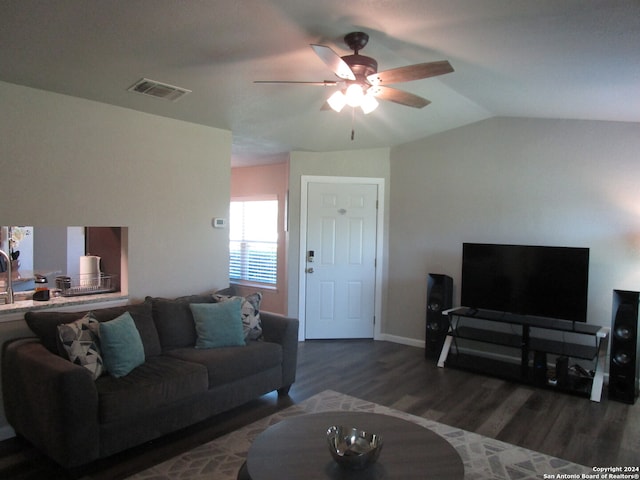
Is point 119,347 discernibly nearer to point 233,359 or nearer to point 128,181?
point 233,359

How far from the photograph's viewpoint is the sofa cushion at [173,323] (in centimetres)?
362

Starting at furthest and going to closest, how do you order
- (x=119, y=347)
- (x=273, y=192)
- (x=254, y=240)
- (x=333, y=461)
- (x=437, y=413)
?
(x=254, y=240), (x=273, y=192), (x=437, y=413), (x=119, y=347), (x=333, y=461)

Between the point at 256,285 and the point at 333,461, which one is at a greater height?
the point at 256,285

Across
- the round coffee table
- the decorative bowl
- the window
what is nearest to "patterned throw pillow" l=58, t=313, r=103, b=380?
the round coffee table

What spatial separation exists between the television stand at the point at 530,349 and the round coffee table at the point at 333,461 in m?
2.43

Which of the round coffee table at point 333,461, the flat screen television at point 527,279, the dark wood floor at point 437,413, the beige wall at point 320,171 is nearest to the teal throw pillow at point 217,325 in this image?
the dark wood floor at point 437,413

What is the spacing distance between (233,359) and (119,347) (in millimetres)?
832

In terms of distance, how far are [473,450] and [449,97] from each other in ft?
9.90

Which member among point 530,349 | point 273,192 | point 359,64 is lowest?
point 530,349

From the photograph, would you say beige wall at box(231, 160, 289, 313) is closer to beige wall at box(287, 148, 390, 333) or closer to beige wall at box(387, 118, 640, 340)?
beige wall at box(287, 148, 390, 333)

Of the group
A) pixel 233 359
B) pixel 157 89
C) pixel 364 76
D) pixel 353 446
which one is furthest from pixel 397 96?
pixel 233 359

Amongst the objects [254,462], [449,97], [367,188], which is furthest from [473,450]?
[367,188]

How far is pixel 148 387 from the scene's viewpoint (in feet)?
9.39

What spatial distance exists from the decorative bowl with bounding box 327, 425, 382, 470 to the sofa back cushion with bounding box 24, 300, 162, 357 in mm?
1768
